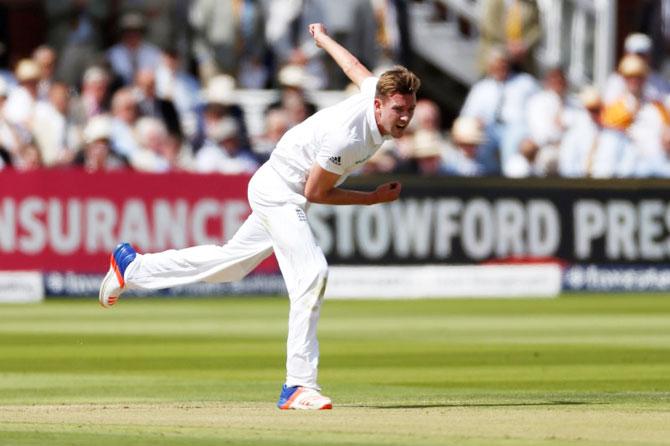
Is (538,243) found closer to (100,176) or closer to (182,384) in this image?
(100,176)

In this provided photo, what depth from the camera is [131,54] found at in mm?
18531

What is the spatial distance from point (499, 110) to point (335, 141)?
1051 centimetres

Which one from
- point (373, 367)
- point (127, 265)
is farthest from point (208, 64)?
point (127, 265)

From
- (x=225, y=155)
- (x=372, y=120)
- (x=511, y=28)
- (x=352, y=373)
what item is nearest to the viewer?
(x=372, y=120)

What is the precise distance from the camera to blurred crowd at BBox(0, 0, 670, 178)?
17.5 m

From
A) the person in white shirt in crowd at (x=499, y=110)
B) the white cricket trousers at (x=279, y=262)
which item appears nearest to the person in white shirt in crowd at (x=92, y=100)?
the person in white shirt in crowd at (x=499, y=110)

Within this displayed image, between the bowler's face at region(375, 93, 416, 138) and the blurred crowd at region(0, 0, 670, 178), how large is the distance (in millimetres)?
8938

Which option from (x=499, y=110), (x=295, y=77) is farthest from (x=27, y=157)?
(x=499, y=110)

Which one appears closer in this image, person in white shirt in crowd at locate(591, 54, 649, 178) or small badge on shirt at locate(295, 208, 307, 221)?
small badge on shirt at locate(295, 208, 307, 221)

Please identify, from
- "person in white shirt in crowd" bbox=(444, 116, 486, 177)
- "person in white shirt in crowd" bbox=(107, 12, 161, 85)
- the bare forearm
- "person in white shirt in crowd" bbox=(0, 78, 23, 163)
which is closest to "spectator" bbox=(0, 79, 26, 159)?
"person in white shirt in crowd" bbox=(0, 78, 23, 163)

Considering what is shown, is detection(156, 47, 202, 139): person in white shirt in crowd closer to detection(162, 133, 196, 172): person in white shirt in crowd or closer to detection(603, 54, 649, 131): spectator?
detection(162, 133, 196, 172): person in white shirt in crowd

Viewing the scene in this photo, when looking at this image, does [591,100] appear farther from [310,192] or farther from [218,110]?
[310,192]

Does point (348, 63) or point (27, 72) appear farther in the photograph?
point (27, 72)

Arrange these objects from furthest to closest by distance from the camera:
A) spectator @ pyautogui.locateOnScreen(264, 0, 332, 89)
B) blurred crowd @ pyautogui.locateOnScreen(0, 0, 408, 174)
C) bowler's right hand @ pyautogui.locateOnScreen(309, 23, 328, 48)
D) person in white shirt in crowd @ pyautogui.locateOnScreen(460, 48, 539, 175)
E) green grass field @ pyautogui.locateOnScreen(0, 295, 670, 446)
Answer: spectator @ pyautogui.locateOnScreen(264, 0, 332, 89) < person in white shirt in crowd @ pyautogui.locateOnScreen(460, 48, 539, 175) < blurred crowd @ pyautogui.locateOnScreen(0, 0, 408, 174) < bowler's right hand @ pyautogui.locateOnScreen(309, 23, 328, 48) < green grass field @ pyautogui.locateOnScreen(0, 295, 670, 446)
